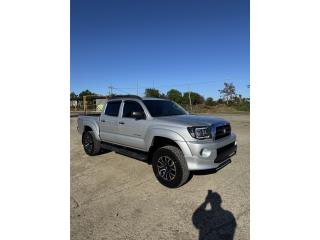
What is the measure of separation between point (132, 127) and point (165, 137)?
112 cm

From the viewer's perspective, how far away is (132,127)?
17.1 ft

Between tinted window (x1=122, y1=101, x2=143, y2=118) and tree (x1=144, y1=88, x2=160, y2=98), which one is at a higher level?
tree (x1=144, y1=88, x2=160, y2=98)

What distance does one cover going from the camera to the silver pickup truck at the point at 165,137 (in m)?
4.05

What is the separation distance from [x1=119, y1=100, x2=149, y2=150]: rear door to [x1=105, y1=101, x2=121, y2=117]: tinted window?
29 cm

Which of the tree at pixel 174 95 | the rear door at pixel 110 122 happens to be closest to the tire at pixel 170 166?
the rear door at pixel 110 122

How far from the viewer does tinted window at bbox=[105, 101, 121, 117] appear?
5892 millimetres

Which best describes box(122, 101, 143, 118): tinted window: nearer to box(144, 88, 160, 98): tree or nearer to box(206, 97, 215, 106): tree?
box(206, 97, 215, 106): tree

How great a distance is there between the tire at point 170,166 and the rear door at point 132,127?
650mm

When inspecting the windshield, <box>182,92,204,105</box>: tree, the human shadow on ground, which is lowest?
the human shadow on ground

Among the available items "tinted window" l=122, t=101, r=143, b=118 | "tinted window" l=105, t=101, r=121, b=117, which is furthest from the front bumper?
"tinted window" l=105, t=101, r=121, b=117

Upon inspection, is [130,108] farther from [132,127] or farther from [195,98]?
[195,98]

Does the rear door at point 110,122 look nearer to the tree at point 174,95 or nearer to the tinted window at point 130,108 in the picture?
the tinted window at point 130,108
